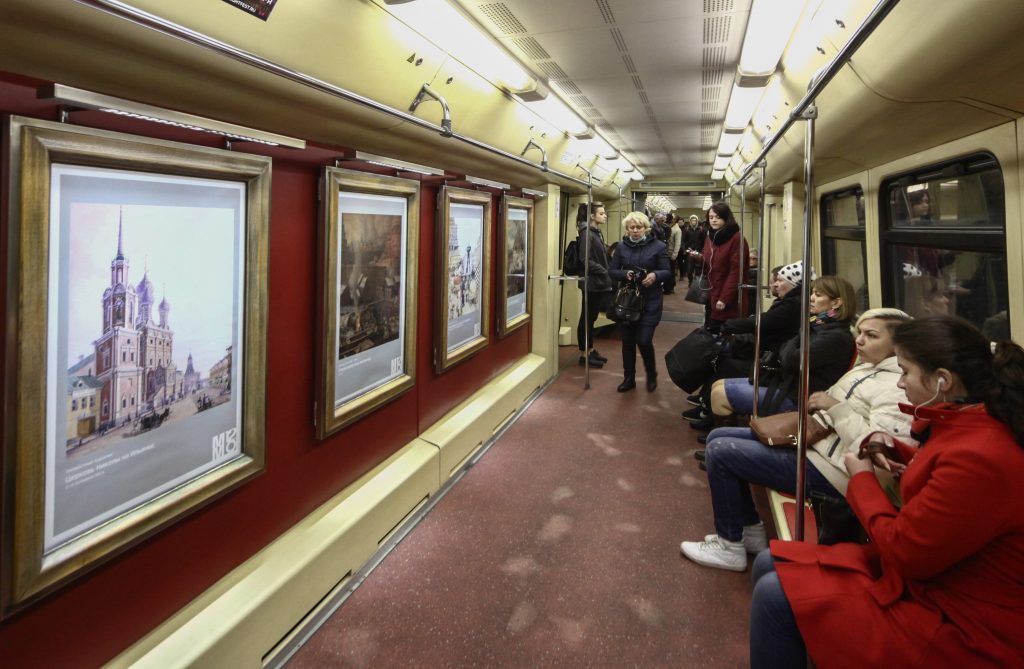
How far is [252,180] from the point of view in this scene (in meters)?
2.12

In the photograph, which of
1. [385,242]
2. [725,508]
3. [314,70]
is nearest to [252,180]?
[314,70]

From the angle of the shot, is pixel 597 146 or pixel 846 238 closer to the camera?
pixel 846 238

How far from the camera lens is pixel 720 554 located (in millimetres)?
2965

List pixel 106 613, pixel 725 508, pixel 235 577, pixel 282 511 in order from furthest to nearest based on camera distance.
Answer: pixel 725 508 < pixel 282 511 < pixel 235 577 < pixel 106 613

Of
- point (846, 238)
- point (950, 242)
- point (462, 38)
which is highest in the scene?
point (462, 38)

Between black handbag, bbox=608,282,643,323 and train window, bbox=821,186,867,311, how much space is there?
159 cm

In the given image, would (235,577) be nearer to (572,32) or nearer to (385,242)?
(385,242)

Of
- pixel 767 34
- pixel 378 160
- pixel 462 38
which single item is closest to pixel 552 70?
pixel 462 38

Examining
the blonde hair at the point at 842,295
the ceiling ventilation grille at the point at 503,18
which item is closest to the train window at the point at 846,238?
the blonde hair at the point at 842,295

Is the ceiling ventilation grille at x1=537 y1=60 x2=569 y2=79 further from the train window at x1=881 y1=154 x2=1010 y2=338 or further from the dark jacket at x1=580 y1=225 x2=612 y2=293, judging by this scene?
the dark jacket at x1=580 y1=225 x2=612 y2=293

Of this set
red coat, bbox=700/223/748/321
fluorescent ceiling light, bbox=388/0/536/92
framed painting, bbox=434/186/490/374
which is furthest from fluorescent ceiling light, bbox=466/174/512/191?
red coat, bbox=700/223/748/321

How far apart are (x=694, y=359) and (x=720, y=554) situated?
1745 mm

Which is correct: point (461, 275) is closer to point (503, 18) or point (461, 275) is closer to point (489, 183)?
point (489, 183)

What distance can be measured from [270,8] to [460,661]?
2.34 m
